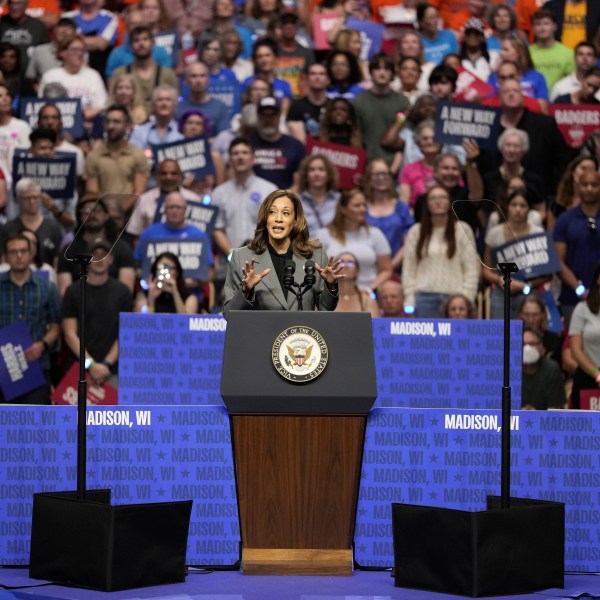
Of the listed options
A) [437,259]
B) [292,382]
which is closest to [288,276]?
[292,382]

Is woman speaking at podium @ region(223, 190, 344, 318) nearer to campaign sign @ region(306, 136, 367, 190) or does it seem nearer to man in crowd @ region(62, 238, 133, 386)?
man in crowd @ region(62, 238, 133, 386)

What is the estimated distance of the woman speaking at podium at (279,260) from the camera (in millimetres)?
6945

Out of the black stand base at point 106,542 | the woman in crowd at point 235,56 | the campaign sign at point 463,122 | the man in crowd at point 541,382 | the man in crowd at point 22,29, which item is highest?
the man in crowd at point 22,29

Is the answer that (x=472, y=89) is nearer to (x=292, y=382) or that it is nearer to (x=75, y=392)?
(x=75, y=392)

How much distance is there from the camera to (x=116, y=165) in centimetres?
1223

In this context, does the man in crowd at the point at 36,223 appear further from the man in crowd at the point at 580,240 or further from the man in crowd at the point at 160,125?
the man in crowd at the point at 580,240

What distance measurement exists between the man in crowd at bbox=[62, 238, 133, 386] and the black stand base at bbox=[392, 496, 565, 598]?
435cm

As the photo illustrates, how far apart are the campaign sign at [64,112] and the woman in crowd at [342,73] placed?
7.20 ft

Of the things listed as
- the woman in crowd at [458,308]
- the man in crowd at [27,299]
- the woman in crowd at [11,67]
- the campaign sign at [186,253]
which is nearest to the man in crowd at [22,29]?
the woman in crowd at [11,67]

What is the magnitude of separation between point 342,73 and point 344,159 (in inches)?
52.2

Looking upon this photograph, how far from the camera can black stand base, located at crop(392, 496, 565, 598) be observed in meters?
6.41

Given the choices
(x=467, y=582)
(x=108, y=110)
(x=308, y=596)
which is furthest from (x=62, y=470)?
(x=108, y=110)

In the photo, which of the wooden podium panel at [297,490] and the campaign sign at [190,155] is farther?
the campaign sign at [190,155]

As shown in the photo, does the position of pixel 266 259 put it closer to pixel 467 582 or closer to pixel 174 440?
pixel 174 440
